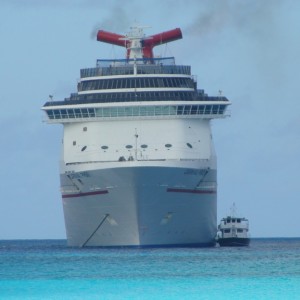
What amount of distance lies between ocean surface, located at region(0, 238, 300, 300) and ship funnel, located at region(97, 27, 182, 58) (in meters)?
17.6

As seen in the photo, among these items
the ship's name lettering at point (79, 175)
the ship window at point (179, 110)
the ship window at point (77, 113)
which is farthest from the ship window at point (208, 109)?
the ship's name lettering at point (79, 175)

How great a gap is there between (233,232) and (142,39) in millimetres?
17032

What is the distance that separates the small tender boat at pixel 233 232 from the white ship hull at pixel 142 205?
9.03m

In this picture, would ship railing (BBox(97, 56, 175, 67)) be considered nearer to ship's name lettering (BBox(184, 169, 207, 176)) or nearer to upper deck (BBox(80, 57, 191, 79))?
upper deck (BBox(80, 57, 191, 79))

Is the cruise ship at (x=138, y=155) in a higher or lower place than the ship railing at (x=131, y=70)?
lower

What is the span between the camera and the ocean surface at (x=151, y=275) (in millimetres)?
62438

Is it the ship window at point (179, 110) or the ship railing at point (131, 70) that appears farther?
the ship railing at point (131, 70)

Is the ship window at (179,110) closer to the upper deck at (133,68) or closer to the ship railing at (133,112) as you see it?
the ship railing at (133,112)

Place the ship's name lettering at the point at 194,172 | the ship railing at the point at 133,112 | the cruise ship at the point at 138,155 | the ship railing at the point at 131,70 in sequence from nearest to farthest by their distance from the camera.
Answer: the cruise ship at the point at 138,155 → the ship's name lettering at the point at 194,172 → the ship railing at the point at 133,112 → the ship railing at the point at 131,70

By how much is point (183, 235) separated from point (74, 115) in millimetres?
11379

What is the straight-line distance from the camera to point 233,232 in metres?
112

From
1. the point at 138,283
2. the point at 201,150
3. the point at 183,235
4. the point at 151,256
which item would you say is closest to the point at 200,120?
the point at 201,150

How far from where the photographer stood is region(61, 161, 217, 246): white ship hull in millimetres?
93500

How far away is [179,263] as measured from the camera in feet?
267
